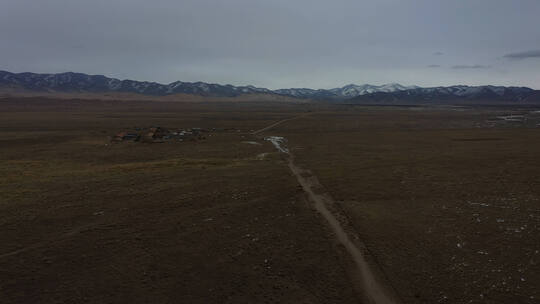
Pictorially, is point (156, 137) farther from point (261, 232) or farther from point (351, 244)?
point (351, 244)

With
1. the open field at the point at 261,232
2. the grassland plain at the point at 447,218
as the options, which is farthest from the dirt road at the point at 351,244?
the grassland plain at the point at 447,218

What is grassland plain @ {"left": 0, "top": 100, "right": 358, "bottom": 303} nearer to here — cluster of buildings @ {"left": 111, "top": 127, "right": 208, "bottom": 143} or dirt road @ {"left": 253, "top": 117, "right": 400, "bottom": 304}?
dirt road @ {"left": 253, "top": 117, "right": 400, "bottom": 304}

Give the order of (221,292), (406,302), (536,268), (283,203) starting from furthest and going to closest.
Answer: (283,203)
(536,268)
(221,292)
(406,302)

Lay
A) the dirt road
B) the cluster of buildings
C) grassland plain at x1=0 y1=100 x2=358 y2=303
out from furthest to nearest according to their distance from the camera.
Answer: the cluster of buildings, grassland plain at x1=0 y1=100 x2=358 y2=303, the dirt road

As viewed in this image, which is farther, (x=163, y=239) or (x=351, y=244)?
(x=163, y=239)

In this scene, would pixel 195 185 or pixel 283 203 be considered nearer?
pixel 283 203

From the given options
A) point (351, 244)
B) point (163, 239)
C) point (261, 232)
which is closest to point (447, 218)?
point (351, 244)

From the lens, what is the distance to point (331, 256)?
1256 cm

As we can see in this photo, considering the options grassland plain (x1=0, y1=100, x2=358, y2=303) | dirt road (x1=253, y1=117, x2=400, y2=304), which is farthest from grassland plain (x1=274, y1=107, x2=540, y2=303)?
grassland plain (x1=0, y1=100, x2=358, y2=303)

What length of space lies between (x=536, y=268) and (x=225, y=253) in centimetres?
1211

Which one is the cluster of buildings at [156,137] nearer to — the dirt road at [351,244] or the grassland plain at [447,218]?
the grassland plain at [447,218]

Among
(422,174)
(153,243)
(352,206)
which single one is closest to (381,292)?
(352,206)

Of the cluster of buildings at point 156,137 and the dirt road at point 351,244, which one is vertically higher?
the cluster of buildings at point 156,137

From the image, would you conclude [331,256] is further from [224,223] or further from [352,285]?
[224,223]
